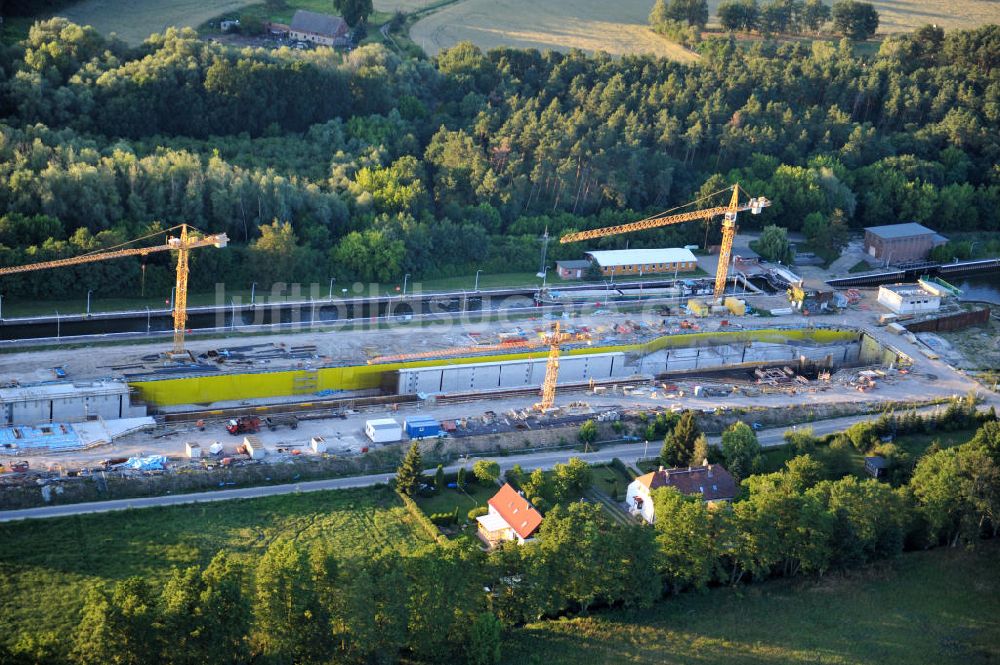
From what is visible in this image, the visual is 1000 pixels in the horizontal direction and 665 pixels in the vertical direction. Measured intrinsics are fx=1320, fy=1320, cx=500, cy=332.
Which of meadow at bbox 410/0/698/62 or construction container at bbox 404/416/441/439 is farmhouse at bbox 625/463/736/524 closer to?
construction container at bbox 404/416/441/439

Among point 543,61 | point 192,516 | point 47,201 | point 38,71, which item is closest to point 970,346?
point 543,61

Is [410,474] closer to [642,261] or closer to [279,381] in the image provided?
[279,381]

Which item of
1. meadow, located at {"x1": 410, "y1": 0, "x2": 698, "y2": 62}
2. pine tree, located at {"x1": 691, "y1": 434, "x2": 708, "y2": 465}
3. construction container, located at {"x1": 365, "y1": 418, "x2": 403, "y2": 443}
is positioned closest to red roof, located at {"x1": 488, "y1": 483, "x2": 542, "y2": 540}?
construction container, located at {"x1": 365, "y1": 418, "x2": 403, "y2": 443}

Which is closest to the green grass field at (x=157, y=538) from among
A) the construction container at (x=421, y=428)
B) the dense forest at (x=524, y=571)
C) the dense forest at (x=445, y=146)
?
the dense forest at (x=524, y=571)

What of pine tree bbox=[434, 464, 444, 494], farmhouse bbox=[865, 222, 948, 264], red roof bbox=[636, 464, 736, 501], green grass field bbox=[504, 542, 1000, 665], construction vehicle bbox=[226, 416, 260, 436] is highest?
farmhouse bbox=[865, 222, 948, 264]

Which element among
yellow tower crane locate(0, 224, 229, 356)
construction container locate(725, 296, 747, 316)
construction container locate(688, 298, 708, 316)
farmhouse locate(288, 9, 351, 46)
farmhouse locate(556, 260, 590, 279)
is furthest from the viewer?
farmhouse locate(288, 9, 351, 46)

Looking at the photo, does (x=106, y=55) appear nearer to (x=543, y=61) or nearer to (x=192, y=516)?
(x=543, y=61)
